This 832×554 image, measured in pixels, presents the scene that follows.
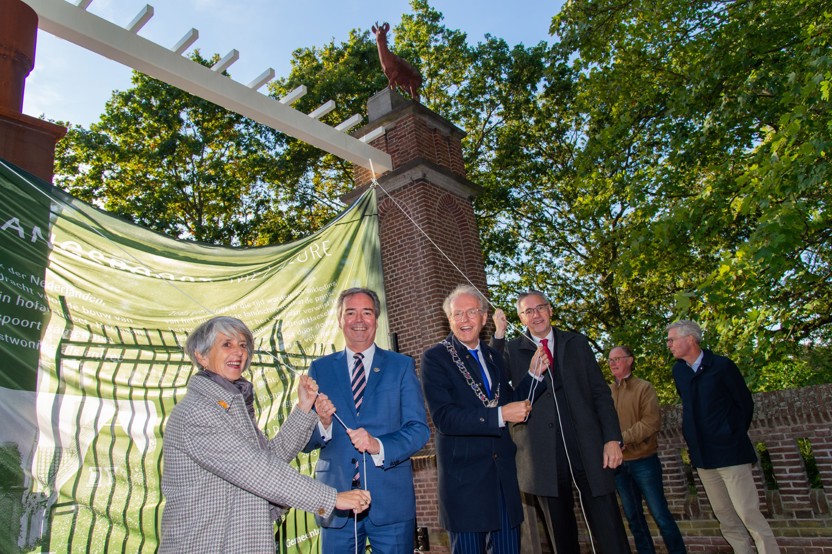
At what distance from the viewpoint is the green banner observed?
319 cm

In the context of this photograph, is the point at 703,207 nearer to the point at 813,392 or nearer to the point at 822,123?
the point at 822,123

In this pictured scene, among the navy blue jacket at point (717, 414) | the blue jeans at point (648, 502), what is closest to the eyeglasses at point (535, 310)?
the navy blue jacket at point (717, 414)

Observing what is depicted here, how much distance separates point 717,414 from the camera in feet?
14.2

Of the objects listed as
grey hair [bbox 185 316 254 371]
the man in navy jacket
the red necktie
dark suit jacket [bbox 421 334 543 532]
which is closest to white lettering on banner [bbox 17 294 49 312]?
grey hair [bbox 185 316 254 371]

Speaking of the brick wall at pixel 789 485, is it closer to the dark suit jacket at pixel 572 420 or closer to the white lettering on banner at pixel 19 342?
the dark suit jacket at pixel 572 420

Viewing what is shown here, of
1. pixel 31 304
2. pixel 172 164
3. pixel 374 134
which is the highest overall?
pixel 172 164

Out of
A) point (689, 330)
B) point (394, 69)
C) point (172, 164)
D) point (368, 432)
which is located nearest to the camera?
point (368, 432)

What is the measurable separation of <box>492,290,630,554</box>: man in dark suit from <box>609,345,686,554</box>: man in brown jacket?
155 cm

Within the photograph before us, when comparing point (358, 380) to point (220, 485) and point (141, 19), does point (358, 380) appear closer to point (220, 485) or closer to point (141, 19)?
point (220, 485)

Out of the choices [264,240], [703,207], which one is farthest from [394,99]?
[264,240]

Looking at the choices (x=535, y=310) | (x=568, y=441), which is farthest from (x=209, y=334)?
(x=568, y=441)

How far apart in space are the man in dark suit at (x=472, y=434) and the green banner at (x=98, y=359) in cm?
110

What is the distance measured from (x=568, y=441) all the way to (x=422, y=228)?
4.82 meters

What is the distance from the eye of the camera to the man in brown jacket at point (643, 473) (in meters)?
4.80
